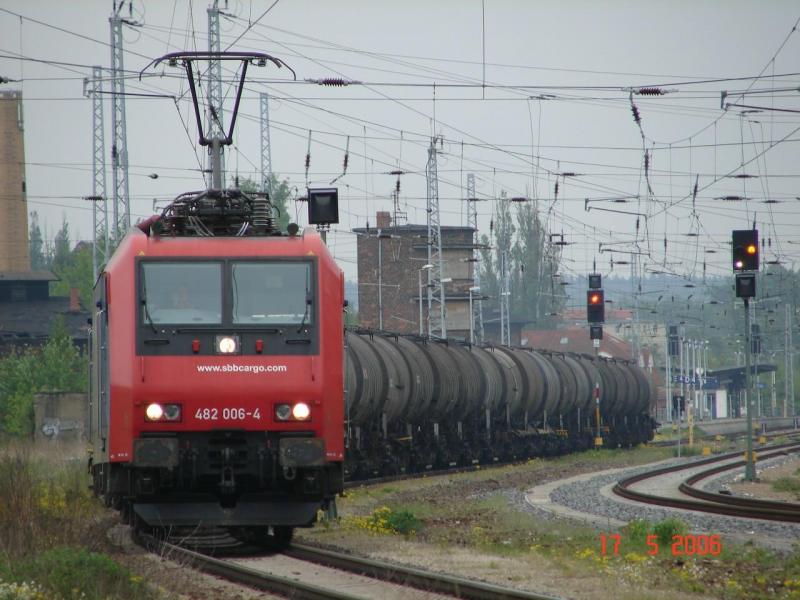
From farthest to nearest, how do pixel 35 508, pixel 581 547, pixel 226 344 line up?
pixel 581 547
pixel 35 508
pixel 226 344

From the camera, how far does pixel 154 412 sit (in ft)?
43.4

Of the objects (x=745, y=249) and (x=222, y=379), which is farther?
(x=745, y=249)

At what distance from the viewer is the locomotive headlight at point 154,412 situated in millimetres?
13219

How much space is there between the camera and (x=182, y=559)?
44.4 feet

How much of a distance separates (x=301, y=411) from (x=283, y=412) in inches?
7.4

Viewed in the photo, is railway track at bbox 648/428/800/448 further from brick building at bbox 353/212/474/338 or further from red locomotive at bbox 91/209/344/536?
red locomotive at bbox 91/209/344/536

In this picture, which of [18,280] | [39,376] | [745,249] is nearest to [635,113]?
[745,249]

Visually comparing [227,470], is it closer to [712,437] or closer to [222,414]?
[222,414]

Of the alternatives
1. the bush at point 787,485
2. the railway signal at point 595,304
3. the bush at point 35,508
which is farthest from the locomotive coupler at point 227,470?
the railway signal at point 595,304

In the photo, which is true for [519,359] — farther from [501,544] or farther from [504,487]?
[501,544]

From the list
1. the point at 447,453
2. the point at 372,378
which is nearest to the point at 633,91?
the point at 372,378

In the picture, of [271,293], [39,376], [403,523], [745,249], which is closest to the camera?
[271,293]

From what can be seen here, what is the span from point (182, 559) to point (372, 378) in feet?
46.7

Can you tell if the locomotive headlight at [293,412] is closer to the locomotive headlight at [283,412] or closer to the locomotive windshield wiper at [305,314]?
the locomotive headlight at [283,412]
